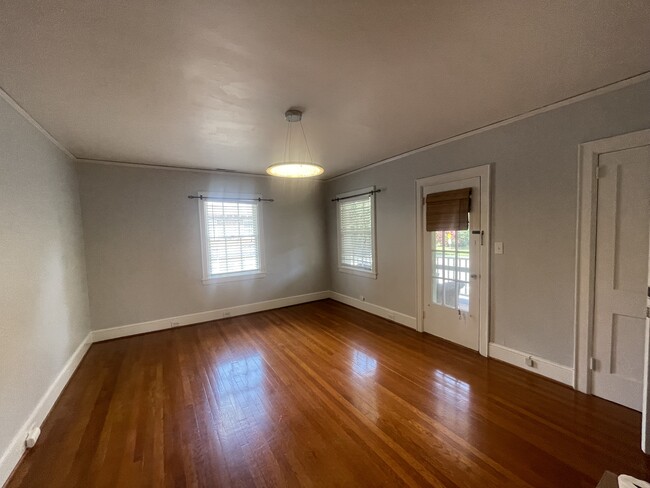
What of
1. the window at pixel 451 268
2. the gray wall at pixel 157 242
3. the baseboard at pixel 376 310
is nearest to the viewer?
the window at pixel 451 268

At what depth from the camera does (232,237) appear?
4.73m

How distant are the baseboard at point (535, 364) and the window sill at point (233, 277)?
364 cm

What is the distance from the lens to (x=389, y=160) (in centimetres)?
409

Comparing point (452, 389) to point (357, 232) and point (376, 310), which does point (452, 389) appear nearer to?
point (376, 310)

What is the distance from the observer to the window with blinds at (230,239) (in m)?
4.50

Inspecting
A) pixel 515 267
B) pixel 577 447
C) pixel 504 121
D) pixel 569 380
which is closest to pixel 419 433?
pixel 577 447

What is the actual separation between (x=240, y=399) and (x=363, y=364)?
1.27 metres

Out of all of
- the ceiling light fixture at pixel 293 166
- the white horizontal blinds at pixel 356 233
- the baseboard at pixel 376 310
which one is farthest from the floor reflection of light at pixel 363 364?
the ceiling light fixture at pixel 293 166

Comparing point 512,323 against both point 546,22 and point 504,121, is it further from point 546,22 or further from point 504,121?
point 546,22

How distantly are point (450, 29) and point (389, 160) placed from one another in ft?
8.74

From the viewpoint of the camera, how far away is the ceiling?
4.33 feet

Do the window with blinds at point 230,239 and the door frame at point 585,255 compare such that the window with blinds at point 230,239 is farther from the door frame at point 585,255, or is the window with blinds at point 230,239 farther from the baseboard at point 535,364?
the door frame at point 585,255

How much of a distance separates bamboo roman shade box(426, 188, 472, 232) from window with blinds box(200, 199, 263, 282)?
9.65 feet

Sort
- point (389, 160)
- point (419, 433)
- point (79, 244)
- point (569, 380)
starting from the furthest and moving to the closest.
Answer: point (389, 160) < point (79, 244) < point (569, 380) < point (419, 433)
